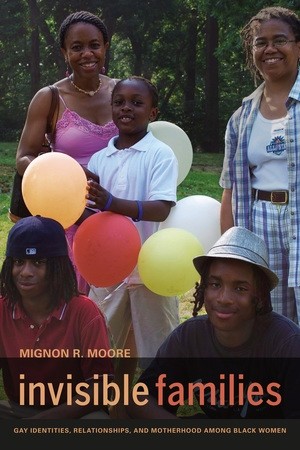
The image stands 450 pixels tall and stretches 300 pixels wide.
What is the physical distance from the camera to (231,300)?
233 cm

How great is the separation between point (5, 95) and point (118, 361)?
82.0 ft

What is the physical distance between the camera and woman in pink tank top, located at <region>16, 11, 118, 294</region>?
2984 millimetres

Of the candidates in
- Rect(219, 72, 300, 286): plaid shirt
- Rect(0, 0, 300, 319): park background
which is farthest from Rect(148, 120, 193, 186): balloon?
Rect(0, 0, 300, 319): park background

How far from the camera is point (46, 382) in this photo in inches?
98.9

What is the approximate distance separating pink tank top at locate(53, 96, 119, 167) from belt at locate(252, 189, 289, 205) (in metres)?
0.65

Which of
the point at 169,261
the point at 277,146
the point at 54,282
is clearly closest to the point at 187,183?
the point at 277,146

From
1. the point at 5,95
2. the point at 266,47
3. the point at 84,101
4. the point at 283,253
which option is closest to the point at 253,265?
the point at 283,253

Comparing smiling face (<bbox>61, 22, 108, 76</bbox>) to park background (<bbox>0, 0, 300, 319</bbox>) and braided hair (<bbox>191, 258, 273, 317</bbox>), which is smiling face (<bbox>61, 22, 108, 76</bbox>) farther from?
park background (<bbox>0, 0, 300, 319</bbox>)

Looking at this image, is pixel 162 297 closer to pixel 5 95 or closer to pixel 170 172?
pixel 170 172

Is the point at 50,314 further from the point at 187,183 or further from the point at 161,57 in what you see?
the point at 161,57

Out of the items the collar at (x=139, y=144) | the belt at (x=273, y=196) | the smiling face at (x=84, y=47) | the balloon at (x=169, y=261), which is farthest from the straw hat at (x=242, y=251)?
the smiling face at (x=84, y=47)

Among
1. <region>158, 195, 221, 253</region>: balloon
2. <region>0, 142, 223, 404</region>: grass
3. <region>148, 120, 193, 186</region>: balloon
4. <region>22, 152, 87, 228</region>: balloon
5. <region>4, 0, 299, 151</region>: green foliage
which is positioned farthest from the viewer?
<region>4, 0, 299, 151</region>: green foliage

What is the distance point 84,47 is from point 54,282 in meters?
1.03

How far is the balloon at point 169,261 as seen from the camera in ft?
8.82
